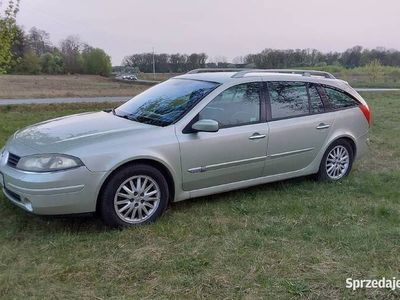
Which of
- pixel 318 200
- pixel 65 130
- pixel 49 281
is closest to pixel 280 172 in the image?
pixel 318 200

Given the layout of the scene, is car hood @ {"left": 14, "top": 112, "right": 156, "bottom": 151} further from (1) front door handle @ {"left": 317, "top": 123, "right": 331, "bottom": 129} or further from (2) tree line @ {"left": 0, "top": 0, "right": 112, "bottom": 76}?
(2) tree line @ {"left": 0, "top": 0, "right": 112, "bottom": 76}

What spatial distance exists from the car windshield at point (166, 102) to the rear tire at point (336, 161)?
190 centimetres

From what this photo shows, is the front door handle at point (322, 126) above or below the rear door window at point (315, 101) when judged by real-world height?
below

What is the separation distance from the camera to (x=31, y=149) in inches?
151

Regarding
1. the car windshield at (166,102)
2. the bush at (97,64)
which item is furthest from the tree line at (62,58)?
the car windshield at (166,102)

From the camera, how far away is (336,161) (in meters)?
5.60

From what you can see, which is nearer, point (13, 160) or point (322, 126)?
point (13, 160)

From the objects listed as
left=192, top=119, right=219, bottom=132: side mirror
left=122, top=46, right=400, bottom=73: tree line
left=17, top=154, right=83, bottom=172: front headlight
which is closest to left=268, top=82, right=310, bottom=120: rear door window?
left=192, top=119, right=219, bottom=132: side mirror

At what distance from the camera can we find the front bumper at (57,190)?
3.62 m

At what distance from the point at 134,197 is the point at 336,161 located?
2955mm

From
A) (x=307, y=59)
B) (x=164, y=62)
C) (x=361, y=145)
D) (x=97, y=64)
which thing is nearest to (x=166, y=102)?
(x=361, y=145)

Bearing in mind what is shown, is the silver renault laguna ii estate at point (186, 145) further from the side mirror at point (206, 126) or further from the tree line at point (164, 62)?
the tree line at point (164, 62)

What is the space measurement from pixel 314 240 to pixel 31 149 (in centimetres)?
271

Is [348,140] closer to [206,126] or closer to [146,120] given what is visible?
[206,126]
